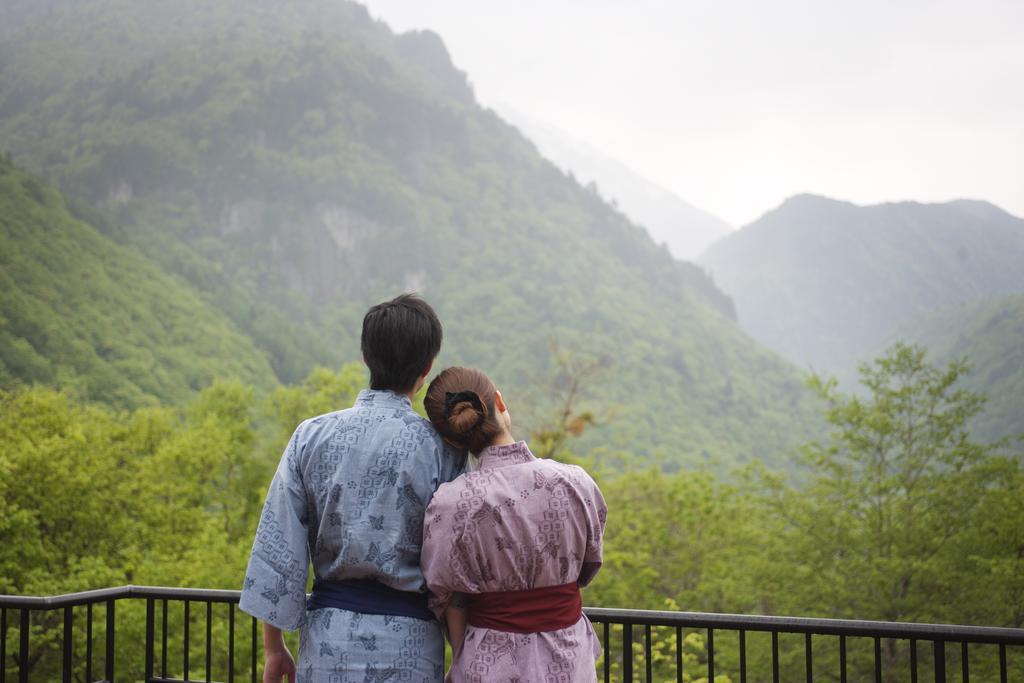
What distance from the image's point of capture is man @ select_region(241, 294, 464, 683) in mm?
1765

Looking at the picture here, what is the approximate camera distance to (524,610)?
179 centimetres

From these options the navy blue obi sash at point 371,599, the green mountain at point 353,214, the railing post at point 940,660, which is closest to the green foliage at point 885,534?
the railing post at point 940,660

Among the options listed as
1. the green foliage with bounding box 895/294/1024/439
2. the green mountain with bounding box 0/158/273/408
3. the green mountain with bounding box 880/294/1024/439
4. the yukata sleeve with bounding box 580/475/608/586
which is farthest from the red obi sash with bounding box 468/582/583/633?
the green mountain with bounding box 0/158/273/408

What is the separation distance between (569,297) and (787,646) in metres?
83.7

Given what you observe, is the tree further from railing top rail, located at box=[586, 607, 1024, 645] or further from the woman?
the woman

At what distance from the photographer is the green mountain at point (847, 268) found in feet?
231

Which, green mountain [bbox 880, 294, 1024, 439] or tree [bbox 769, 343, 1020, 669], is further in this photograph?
green mountain [bbox 880, 294, 1024, 439]

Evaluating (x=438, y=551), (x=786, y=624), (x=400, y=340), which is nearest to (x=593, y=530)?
(x=438, y=551)

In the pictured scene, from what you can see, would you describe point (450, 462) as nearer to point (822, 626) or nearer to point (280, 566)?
point (280, 566)

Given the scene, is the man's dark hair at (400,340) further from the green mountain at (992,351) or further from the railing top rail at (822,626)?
the green mountain at (992,351)

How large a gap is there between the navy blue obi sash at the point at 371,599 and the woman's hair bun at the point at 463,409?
41cm

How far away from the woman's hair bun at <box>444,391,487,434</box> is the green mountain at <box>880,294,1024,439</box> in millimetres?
16603

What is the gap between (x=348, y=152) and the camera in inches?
4636

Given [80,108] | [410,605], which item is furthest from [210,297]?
[410,605]
